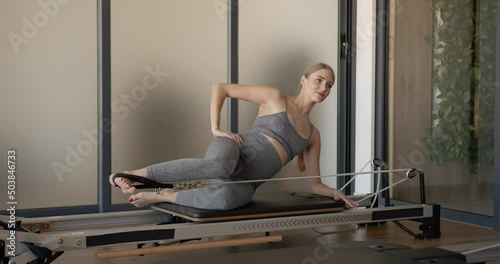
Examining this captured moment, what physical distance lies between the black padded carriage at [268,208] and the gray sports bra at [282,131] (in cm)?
23

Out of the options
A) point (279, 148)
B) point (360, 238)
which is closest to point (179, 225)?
point (279, 148)

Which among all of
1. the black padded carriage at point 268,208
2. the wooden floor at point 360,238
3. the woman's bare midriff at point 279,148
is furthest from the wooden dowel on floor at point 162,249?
the woman's bare midriff at point 279,148

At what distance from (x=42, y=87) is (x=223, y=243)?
1.69 m

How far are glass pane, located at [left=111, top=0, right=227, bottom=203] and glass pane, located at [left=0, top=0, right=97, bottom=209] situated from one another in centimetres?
16

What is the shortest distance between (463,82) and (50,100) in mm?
2418

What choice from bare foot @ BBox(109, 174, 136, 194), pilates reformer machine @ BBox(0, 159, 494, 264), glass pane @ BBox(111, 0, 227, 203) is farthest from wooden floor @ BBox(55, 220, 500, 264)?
glass pane @ BBox(111, 0, 227, 203)

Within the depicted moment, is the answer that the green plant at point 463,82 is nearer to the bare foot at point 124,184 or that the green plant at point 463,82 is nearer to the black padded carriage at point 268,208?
the black padded carriage at point 268,208

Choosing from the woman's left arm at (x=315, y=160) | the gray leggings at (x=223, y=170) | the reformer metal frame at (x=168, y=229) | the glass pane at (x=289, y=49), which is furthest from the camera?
the glass pane at (x=289, y=49)

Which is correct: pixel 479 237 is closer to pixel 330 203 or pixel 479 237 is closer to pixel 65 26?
pixel 330 203

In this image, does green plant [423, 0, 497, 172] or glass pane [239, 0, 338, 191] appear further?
glass pane [239, 0, 338, 191]

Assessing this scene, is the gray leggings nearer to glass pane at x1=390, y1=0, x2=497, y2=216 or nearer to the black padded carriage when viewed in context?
the black padded carriage

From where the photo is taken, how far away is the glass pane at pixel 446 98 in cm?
358

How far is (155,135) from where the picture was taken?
13.1ft

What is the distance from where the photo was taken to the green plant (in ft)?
11.7
